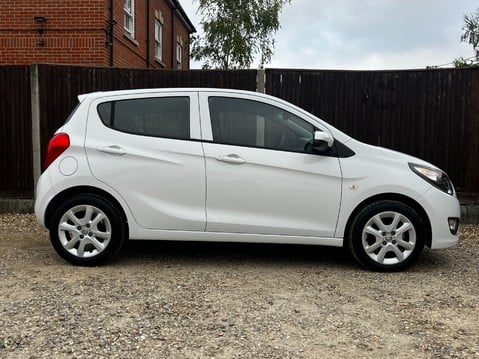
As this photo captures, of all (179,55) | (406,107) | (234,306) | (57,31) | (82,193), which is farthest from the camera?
(179,55)

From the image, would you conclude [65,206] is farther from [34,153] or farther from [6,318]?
[34,153]

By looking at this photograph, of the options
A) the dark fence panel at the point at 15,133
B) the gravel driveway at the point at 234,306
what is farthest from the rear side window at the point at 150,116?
the dark fence panel at the point at 15,133

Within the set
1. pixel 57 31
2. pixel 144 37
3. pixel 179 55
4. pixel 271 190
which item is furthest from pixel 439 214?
pixel 179 55

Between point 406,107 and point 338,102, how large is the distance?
106cm

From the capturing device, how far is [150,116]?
5.14 m

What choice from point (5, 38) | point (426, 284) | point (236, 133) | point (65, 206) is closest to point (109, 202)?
point (65, 206)

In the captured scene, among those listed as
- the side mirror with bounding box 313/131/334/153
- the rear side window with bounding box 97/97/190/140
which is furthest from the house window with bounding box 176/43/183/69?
the side mirror with bounding box 313/131/334/153

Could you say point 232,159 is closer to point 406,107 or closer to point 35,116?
point 406,107

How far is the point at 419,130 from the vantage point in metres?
7.90

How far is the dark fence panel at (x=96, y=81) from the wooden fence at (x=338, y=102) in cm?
2

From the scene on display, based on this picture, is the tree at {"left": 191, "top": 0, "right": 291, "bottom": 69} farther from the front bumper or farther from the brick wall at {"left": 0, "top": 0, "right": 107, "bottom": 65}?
the front bumper

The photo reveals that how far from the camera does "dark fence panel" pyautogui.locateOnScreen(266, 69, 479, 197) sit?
7.78 meters

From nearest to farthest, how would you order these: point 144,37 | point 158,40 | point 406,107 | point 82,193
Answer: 1. point 82,193
2. point 406,107
3. point 144,37
4. point 158,40

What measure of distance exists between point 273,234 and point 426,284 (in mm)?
1500
